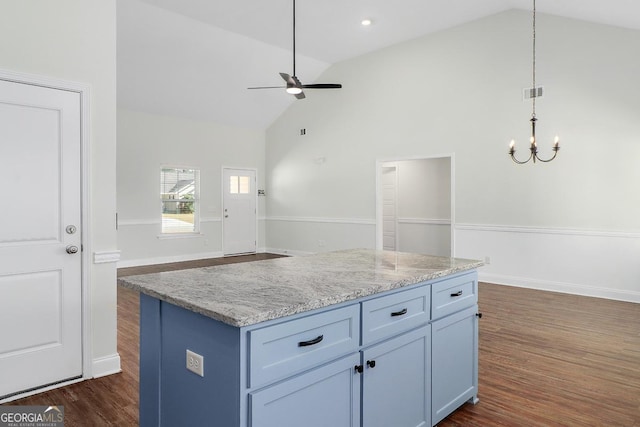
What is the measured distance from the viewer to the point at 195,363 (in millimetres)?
1515

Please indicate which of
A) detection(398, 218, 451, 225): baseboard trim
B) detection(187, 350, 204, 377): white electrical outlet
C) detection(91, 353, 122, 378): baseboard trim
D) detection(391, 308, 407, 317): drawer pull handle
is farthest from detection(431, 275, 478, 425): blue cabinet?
detection(398, 218, 451, 225): baseboard trim

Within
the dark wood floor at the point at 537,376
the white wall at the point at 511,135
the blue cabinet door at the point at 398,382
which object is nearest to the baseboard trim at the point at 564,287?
the white wall at the point at 511,135

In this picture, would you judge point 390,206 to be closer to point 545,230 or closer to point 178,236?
point 545,230

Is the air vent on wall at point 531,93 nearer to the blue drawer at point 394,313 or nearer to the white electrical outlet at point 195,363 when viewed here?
the blue drawer at point 394,313

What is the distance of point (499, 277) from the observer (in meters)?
6.08

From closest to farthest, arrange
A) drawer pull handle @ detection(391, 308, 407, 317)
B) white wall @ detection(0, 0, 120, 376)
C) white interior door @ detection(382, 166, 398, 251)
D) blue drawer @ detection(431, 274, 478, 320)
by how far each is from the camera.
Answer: drawer pull handle @ detection(391, 308, 407, 317) < blue drawer @ detection(431, 274, 478, 320) < white wall @ detection(0, 0, 120, 376) < white interior door @ detection(382, 166, 398, 251)

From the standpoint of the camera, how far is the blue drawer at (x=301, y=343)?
1356 mm

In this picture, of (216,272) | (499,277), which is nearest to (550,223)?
(499,277)

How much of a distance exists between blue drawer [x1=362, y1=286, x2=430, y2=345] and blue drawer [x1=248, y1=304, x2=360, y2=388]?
7 cm

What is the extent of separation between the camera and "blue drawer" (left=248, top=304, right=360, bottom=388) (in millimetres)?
1356

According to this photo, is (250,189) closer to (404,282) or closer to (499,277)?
(499,277)

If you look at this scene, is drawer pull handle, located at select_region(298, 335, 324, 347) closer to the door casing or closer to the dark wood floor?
the dark wood floor

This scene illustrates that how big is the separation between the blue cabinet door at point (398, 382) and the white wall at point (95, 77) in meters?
Result: 2.12

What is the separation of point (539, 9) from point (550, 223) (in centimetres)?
286
